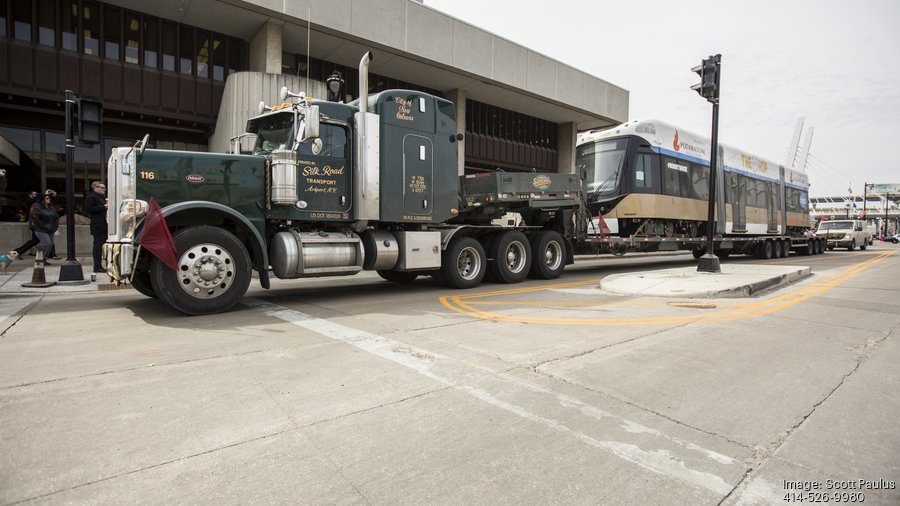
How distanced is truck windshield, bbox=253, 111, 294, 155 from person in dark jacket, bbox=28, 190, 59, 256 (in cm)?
649

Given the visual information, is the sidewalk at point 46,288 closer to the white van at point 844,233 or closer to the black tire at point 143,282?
the black tire at point 143,282

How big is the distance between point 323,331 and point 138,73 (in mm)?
13669

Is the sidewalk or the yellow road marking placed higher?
the sidewalk

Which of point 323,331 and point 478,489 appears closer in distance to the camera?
point 478,489

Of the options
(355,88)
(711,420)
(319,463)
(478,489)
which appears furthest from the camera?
(355,88)

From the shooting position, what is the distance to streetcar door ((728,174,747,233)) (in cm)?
Answer: 1827

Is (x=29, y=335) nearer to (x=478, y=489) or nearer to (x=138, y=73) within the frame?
(x=478, y=489)

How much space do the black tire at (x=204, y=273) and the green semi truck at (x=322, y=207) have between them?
0.01 meters

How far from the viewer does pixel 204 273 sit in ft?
20.9

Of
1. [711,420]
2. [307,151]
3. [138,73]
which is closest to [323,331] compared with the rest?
[307,151]

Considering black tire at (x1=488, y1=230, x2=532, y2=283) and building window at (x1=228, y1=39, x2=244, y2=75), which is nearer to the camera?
black tire at (x1=488, y1=230, x2=532, y2=283)

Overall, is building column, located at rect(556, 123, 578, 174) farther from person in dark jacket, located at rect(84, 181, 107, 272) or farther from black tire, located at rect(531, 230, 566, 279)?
person in dark jacket, located at rect(84, 181, 107, 272)

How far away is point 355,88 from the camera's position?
1930 centimetres

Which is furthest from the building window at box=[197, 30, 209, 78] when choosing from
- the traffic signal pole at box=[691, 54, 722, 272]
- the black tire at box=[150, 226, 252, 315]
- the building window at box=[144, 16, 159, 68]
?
the traffic signal pole at box=[691, 54, 722, 272]
